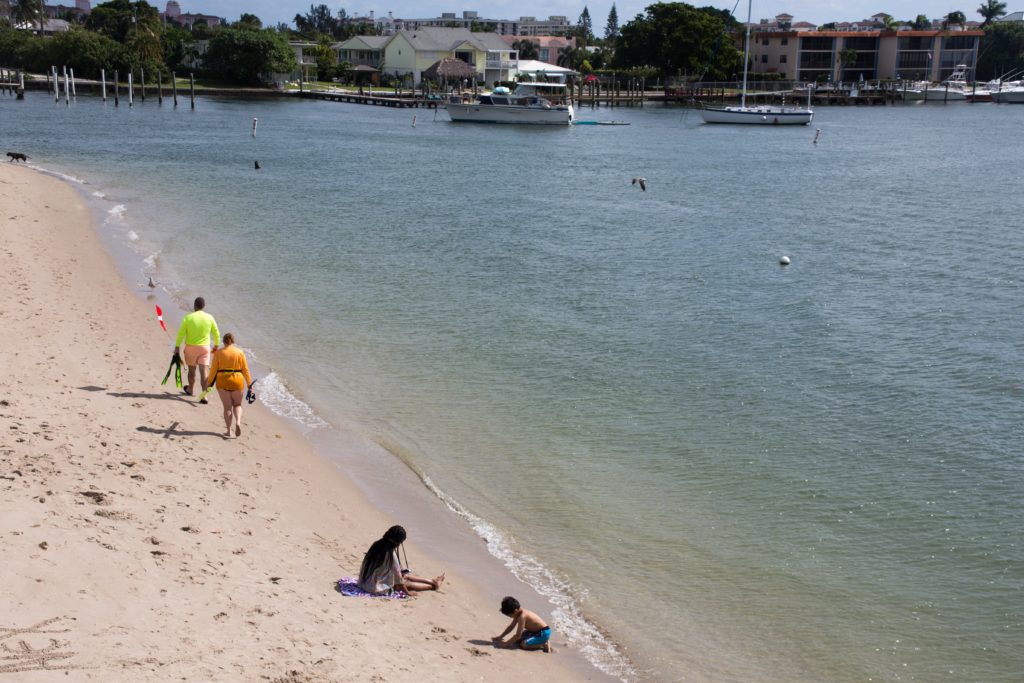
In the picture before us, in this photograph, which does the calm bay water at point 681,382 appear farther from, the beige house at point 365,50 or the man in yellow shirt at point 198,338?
the beige house at point 365,50

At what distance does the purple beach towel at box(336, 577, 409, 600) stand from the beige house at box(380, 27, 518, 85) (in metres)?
115

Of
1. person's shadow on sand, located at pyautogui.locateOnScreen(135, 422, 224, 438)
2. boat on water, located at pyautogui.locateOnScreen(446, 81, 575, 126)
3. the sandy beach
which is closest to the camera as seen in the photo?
the sandy beach

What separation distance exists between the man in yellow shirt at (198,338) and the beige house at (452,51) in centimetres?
10963

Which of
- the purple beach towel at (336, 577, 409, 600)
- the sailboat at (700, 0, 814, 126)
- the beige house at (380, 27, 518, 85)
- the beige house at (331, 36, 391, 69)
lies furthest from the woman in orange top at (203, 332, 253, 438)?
the beige house at (331, 36, 391, 69)

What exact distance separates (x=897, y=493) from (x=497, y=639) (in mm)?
7616

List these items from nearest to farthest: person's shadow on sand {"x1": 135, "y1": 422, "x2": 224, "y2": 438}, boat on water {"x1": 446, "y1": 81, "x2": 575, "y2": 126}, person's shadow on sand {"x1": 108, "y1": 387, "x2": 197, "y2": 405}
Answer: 1. person's shadow on sand {"x1": 135, "y1": 422, "x2": 224, "y2": 438}
2. person's shadow on sand {"x1": 108, "y1": 387, "x2": 197, "y2": 405}
3. boat on water {"x1": 446, "y1": 81, "x2": 575, "y2": 126}

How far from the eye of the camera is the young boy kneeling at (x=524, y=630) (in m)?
9.56

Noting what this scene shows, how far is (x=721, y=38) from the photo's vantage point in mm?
128875

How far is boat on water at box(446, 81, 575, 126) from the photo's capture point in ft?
289

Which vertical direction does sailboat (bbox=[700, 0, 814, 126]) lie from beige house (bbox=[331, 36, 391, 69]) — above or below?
below

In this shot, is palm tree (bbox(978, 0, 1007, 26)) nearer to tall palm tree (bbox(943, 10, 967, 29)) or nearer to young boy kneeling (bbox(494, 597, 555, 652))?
tall palm tree (bbox(943, 10, 967, 29))

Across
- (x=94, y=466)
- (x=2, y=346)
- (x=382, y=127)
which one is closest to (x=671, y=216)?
(x=2, y=346)

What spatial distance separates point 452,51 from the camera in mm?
120812

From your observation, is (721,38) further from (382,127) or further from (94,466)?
(94,466)
